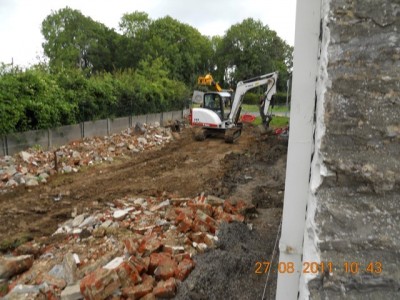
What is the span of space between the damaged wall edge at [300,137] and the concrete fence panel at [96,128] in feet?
40.6

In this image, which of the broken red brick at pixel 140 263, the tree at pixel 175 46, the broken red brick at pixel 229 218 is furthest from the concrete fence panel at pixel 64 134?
the tree at pixel 175 46

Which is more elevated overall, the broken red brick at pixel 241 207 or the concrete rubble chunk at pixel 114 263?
the broken red brick at pixel 241 207

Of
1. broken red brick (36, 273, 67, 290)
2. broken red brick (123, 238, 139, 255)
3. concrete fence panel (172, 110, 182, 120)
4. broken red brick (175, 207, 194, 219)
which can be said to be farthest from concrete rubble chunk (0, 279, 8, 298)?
concrete fence panel (172, 110, 182, 120)

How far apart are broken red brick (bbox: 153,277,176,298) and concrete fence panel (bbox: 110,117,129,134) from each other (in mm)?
12179

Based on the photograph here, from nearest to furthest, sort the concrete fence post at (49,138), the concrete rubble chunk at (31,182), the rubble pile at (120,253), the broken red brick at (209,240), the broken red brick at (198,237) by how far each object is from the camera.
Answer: the rubble pile at (120,253) < the broken red brick at (209,240) < the broken red brick at (198,237) < the concrete rubble chunk at (31,182) < the concrete fence post at (49,138)

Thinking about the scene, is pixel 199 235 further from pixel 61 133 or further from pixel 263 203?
pixel 61 133

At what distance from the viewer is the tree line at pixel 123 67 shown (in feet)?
34.6

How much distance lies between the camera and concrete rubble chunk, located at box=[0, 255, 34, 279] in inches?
163

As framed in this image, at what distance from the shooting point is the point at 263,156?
10.9 meters

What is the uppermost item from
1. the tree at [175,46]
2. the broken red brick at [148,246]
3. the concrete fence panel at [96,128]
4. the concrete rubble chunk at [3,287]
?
the tree at [175,46]

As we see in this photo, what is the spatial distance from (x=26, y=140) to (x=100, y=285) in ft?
27.8

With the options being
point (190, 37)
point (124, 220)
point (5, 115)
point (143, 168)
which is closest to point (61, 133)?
point (5, 115)

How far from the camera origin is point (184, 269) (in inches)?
144

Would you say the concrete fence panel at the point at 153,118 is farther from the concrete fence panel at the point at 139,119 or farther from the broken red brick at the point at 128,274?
the broken red brick at the point at 128,274
